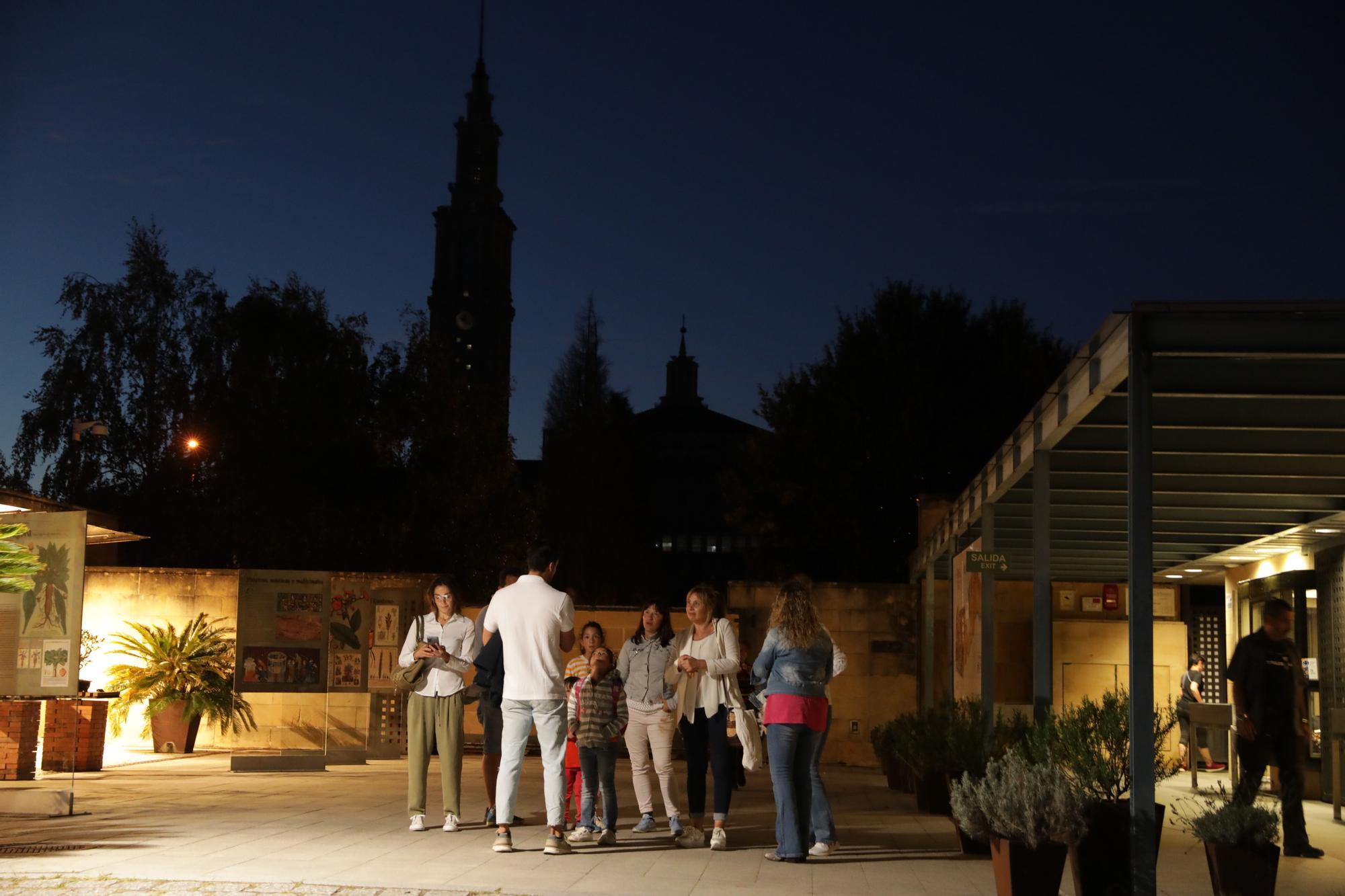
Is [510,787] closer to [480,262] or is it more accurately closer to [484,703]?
[484,703]

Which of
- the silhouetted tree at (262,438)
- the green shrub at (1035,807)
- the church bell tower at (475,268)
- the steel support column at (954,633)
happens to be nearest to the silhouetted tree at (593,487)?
the silhouetted tree at (262,438)

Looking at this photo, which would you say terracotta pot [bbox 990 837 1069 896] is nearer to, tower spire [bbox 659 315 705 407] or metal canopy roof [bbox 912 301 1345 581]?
metal canopy roof [bbox 912 301 1345 581]

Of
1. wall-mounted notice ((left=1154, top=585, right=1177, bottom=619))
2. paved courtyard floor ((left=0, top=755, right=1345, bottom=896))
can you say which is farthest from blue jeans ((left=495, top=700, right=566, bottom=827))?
wall-mounted notice ((left=1154, top=585, right=1177, bottom=619))

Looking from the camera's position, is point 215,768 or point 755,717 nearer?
point 755,717

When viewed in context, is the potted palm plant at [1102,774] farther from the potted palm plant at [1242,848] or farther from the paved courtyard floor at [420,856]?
the paved courtyard floor at [420,856]

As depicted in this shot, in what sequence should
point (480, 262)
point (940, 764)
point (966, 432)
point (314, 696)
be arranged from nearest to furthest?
point (940, 764) → point (314, 696) → point (966, 432) → point (480, 262)

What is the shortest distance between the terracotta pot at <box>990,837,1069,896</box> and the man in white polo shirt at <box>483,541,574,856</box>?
9.27ft

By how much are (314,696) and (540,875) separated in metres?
10.7

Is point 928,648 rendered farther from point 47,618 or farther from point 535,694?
point 47,618

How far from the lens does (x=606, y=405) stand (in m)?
61.7

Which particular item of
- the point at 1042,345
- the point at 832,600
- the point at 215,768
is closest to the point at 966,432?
the point at 1042,345

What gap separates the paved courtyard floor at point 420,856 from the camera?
7.18m

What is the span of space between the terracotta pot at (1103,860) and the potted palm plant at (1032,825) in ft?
0.29

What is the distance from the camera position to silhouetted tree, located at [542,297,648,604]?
54.8 m
